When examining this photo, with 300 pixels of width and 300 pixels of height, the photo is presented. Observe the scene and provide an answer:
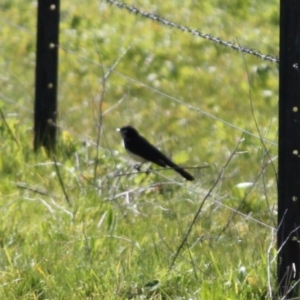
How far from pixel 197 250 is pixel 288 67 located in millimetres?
1222

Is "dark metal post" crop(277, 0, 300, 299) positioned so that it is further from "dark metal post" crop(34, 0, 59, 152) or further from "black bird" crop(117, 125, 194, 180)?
"dark metal post" crop(34, 0, 59, 152)

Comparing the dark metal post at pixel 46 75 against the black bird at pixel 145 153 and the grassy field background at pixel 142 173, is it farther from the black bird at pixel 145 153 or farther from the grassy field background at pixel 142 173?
the black bird at pixel 145 153

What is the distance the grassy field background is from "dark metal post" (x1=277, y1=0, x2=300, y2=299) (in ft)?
0.27

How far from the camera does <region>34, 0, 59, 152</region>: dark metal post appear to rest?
648 centimetres

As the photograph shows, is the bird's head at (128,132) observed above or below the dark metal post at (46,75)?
below

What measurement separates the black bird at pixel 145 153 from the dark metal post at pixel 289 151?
6.17 feet

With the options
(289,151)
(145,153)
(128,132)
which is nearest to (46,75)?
(128,132)

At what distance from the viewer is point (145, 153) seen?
6.43 metres

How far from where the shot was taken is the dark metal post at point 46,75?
648 cm

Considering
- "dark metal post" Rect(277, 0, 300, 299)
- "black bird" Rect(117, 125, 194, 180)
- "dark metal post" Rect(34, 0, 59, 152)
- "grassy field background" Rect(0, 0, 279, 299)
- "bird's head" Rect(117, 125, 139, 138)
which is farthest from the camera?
"bird's head" Rect(117, 125, 139, 138)

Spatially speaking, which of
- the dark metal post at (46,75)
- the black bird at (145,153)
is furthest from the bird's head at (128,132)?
the dark metal post at (46,75)

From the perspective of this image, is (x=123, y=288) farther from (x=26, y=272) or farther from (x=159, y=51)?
(x=159, y=51)

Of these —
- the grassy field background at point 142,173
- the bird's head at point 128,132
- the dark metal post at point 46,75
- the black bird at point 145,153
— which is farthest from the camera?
the bird's head at point 128,132

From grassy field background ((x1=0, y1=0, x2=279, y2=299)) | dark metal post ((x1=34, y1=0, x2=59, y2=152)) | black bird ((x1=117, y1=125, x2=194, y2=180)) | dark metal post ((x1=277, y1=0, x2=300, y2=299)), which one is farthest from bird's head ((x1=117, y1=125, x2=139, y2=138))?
dark metal post ((x1=277, y1=0, x2=300, y2=299))
